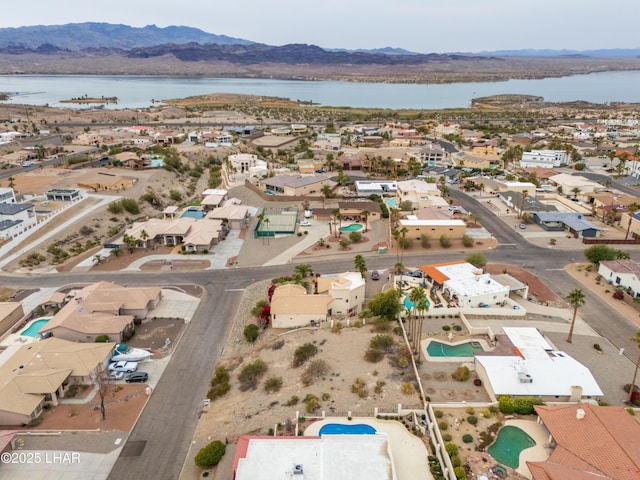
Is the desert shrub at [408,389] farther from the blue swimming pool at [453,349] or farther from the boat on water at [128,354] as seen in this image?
the boat on water at [128,354]

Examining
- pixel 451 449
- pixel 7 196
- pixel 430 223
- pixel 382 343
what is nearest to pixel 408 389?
pixel 382 343

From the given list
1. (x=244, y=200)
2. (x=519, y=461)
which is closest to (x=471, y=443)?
(x=519, y=461)

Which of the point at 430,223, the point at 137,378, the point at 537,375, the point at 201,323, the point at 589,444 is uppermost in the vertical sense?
the point at 430,223

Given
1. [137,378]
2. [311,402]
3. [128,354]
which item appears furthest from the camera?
[128,354]

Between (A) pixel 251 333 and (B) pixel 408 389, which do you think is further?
(A) pixel 251 333

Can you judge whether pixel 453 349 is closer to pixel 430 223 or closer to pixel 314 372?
pixel 314 372

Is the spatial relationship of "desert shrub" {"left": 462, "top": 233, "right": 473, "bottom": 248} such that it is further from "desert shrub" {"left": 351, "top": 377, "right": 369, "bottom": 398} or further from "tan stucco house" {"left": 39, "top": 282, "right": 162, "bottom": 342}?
"tan stucco house" {"left": 39, "top": 282, "right": 162, "bottom": 342}

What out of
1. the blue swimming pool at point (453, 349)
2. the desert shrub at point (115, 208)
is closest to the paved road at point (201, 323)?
the blue swimming pool at point (453, 349)
